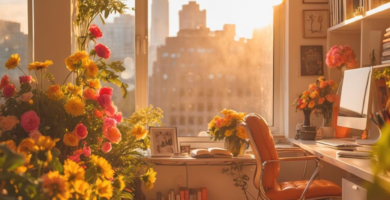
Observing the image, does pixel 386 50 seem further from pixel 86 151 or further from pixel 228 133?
pixel 86 151

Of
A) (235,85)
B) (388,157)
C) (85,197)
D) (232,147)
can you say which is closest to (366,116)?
(232,147)

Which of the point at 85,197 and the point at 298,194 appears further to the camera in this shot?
the point at 298,194

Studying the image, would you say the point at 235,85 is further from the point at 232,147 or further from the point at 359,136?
the point at 359,136

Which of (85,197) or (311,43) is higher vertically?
(311,43)

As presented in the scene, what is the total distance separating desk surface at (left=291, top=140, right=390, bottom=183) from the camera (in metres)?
2.30

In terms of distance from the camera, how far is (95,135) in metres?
2.42

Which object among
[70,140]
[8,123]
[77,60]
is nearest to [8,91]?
[8,123]

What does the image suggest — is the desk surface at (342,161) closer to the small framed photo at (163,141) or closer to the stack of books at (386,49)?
the stack of books at (386,49)

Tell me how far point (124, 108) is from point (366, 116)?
2.14 m

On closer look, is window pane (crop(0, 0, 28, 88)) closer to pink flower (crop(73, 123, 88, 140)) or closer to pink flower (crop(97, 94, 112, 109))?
pink flower (crop(97, 94, 112, 109))

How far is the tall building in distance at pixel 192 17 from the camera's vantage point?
427cm

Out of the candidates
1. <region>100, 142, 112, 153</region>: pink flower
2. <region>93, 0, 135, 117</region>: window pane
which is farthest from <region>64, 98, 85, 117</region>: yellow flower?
<region>93, 0, 135, 117</region>: window pane

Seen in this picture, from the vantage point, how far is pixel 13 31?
369 centimetres

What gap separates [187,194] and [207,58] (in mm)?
1282
